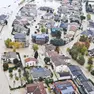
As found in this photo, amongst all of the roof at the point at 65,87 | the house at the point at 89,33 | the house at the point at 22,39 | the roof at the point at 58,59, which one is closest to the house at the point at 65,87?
the roof at the point at 65,87

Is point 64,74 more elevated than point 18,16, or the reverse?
point 18,16

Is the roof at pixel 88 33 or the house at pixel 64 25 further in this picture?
the house at pixel 64 25

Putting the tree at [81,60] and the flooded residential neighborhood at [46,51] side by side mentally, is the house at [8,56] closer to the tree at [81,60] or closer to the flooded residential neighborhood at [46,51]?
the flooded residential neighborhood at [46,51]

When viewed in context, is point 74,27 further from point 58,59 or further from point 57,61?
point 57,61

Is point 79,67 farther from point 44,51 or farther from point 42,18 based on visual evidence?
point 42,18

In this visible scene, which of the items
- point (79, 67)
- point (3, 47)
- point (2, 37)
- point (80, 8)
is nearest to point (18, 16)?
point (2, 37)

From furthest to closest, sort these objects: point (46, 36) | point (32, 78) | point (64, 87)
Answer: point (46, 36) → point (32, 78) → point (64, 87)

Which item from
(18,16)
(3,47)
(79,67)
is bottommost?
(79,67)
